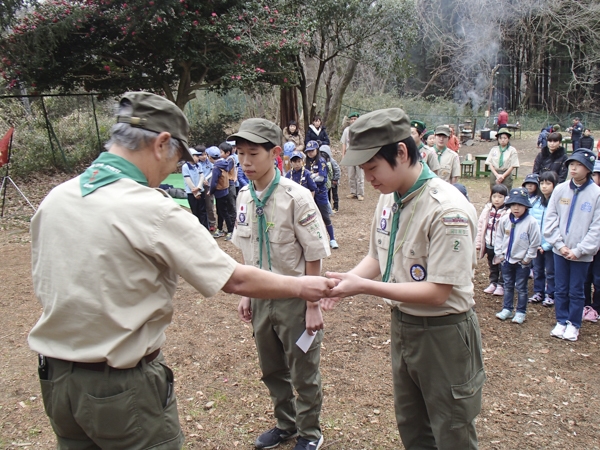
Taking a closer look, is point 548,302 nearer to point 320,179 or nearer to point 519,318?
point 519,318

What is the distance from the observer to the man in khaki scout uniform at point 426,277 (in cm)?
212

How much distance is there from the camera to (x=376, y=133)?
211 centimetres

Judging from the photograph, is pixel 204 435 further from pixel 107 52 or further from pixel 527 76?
pixel 527 76

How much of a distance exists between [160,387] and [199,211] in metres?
7.69

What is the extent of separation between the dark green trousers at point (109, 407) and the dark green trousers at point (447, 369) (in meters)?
1.18

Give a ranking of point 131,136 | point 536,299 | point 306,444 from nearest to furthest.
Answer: point 131,136, point 306,444, point 536,299

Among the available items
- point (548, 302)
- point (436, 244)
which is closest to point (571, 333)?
point (548, 302)

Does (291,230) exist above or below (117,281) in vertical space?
below

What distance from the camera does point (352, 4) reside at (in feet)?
46.3

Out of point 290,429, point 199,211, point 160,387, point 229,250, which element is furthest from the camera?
point 199,211

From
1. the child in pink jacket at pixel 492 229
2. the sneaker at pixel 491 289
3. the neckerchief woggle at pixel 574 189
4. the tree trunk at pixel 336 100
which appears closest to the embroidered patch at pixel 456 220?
A: the neckerchief woggle at pixel 574 189

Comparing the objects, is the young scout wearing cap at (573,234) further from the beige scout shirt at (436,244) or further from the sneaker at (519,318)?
the beige scout shirt at (436,244)

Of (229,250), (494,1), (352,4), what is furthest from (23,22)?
(494,1)

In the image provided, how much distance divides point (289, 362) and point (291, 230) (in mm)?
848
